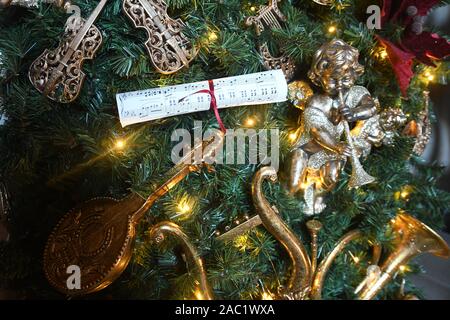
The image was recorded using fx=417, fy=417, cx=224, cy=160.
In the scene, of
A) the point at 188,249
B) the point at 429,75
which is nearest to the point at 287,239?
the point at 188,249

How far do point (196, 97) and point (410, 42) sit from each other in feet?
1.56

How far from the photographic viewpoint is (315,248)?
0.86 metres

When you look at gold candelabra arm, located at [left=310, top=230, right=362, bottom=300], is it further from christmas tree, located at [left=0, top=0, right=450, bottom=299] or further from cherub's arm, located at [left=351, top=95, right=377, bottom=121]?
cherub's arm, located at [left=351, top=95, right=377, bottom=121]

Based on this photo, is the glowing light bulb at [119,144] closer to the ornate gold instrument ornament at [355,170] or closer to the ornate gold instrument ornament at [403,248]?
the ornate gold instrument ornament at [355,170]

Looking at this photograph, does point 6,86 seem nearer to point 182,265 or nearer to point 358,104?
point 182,265

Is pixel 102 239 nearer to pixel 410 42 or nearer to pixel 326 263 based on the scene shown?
pixel 326 263

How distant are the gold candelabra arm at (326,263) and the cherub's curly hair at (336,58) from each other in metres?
0.35

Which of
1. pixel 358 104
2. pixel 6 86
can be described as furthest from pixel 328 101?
pixel 6 86

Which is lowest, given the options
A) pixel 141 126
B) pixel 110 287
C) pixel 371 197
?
pixel 110 287

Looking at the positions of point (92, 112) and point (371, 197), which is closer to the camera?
point (92, 112)

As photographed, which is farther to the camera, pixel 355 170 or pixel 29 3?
pixel 355 170

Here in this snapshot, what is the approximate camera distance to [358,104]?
31.6 inches

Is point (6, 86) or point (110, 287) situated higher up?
point (6, 86)

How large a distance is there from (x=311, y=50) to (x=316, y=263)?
0.43 meters
